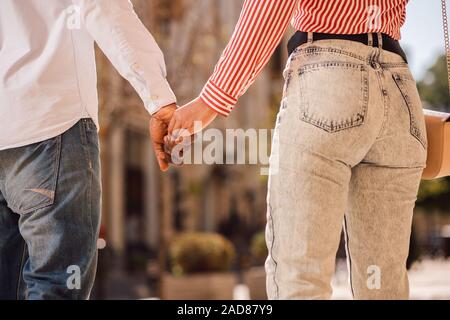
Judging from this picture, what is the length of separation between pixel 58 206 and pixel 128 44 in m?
0.68

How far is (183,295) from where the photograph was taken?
424 inches

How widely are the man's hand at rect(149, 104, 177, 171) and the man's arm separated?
1.43ft

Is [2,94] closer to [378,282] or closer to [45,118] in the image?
[45,118]

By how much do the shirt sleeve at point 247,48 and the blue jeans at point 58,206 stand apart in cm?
45

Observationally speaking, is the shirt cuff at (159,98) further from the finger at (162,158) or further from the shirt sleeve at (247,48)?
the shirt sleeve at (247,48)

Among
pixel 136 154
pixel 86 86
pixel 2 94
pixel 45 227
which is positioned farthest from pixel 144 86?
pixel 136 154

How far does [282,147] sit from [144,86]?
32.0 inches

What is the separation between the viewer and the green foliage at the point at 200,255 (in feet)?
37.0

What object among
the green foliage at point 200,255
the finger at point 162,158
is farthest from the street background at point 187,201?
the finger at point 162,158

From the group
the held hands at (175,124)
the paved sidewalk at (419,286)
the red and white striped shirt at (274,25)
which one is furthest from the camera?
the paved sidewalk at (419,286)

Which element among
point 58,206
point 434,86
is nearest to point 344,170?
point 58,206

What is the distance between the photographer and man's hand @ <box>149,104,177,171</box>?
2.85 meters

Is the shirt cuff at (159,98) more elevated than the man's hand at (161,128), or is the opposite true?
the shirt cuff at (159,98)
